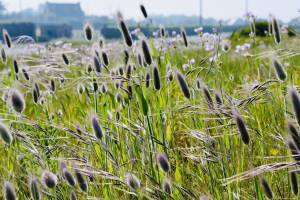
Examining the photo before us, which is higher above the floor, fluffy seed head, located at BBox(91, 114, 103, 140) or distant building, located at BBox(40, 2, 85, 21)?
fluffy seed head, located at BBox(91, 114, 103, 140)

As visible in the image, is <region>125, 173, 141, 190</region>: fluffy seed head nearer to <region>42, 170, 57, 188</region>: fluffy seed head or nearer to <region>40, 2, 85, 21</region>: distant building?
<region>42, 170, 57, 188</region>: fluffy seed head

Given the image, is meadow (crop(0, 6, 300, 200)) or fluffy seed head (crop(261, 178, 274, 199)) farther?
meadow (crop(0, 6, 300, 200))

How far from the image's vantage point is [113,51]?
9.95ft

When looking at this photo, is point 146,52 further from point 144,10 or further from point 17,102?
point 144,10

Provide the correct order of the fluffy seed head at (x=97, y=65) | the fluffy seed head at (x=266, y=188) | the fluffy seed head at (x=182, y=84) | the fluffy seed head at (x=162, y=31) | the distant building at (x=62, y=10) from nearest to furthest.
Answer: the fluffy seed head at (x=266, y=188) < the fluffy seed head at (x=182, y=84) < the fluffy seed head at (x=97, y=65) < the fluffy seed head at (x=162, y=31) < the distant building at (x=62, y=10)

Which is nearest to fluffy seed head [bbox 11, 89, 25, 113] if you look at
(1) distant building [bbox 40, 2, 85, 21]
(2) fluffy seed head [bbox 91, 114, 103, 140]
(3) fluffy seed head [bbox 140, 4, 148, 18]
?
(2) fluffy seed head [bbox 91, 114, 103, 140]

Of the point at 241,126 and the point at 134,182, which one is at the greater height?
the point at 241,126

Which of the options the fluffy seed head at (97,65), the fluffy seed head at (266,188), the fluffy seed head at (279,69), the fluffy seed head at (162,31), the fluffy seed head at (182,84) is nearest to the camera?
the fluffy seed head at (266,188)

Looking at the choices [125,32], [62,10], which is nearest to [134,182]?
[125,32]

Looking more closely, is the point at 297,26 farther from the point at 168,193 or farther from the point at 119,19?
the point at 168,193

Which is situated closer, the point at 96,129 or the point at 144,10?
the point at 96,129

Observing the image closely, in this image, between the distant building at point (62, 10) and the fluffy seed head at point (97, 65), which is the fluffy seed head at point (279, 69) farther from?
the distant building at point (62, 10)

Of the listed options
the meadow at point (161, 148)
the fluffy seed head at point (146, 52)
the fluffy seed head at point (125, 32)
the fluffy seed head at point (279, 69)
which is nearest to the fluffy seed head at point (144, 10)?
the meadow at point (161, 148)

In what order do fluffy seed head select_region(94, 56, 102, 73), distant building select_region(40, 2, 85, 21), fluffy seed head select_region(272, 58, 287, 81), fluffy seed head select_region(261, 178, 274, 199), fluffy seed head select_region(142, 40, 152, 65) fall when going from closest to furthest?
1. fluffy seed head select_region(261, 178, 274, 199)
2. fluffy seed head select_region(272, 58, 287, 81)
3. fluffy seed head select_region(142, 40, 152, 65)
4. fluffy seed head select_region(94, 56, 102, 73)
5. distant building select_region(40, 2, 85, 21)
